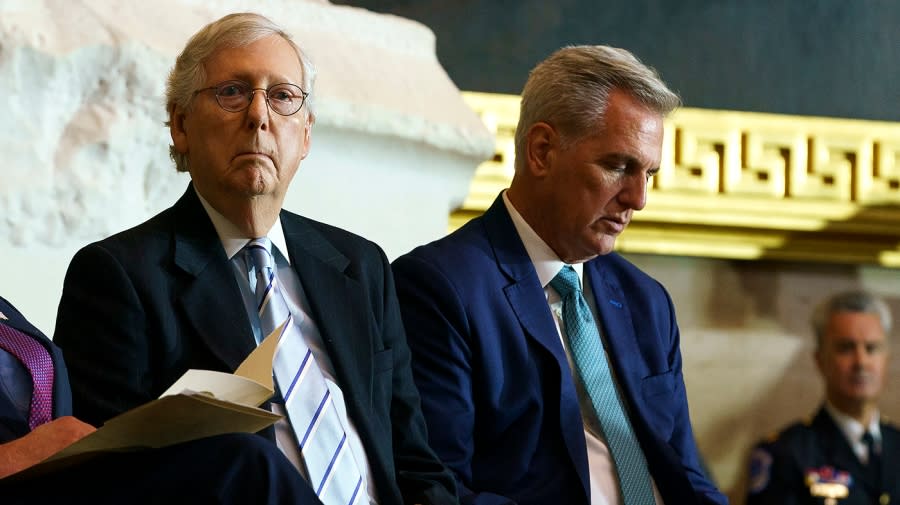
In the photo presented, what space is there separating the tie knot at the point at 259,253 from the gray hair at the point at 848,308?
2.57 meters

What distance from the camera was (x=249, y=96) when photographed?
2.24m

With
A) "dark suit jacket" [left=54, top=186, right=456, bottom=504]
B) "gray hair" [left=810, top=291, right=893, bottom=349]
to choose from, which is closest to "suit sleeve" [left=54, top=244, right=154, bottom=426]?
"dark suit jacket" [left=54, top=186, right=456, bottom=504]

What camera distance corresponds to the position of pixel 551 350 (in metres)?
2.62

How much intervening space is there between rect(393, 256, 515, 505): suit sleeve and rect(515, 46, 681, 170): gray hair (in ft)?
1.26

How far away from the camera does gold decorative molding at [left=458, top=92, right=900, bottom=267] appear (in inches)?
171

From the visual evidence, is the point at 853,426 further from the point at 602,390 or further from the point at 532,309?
the point at 532,309

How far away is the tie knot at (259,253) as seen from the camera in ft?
7.34

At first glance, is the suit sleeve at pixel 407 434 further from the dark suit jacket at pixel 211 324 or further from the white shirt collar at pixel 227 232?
the white shirt collar at pixel 227 232

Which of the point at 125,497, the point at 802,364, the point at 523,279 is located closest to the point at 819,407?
the point at 802,364

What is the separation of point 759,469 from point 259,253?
2443 millimetres

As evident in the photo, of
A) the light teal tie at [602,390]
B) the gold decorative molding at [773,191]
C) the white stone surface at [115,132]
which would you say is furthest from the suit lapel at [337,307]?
the gold decorative molding at [773,191]

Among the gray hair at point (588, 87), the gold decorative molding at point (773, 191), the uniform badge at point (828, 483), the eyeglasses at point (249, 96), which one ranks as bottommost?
the uniform badge at point (828, 483)

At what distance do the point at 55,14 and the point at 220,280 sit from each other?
3.19ft

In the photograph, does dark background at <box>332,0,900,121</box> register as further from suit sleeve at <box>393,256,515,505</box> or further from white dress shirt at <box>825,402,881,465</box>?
suit sleeve at <box>393,256,515,505</box>
